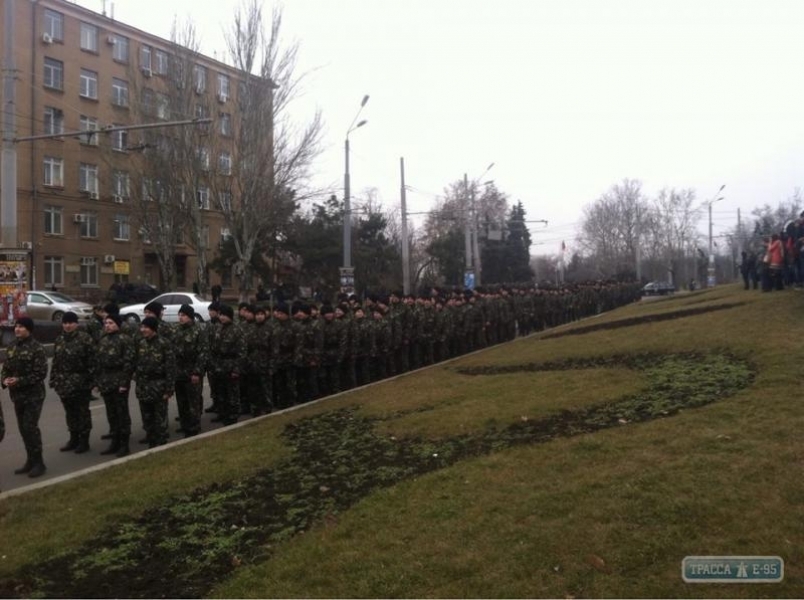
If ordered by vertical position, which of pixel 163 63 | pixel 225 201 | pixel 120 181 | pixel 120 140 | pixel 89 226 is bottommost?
pixel 225 201

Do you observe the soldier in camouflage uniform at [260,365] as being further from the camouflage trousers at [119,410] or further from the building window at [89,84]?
the building window at [89,84]

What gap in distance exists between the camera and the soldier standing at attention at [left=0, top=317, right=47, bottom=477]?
7.24 metres

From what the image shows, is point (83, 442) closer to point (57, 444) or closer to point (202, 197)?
point (57, 444)

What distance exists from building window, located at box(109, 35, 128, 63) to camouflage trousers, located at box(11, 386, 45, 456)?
3997cm

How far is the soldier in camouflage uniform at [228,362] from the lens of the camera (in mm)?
9727

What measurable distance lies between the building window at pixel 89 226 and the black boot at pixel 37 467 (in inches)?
1411

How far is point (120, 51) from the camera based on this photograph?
42.1 metres

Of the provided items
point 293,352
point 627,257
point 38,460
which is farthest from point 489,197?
point 38,460

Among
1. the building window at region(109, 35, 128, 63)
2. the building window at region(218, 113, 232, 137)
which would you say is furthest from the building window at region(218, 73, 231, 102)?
the building window at region(109, 35, 128, 63)

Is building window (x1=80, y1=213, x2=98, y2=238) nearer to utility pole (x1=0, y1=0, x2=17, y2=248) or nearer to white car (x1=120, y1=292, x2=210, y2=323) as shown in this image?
white car (x1=120, y1=292, x2=210, y2=323)

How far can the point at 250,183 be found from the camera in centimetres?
3072

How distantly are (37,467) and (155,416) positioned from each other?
142 cm

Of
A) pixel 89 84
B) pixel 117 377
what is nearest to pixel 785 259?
pixel 117 377

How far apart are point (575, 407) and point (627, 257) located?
233 feet
